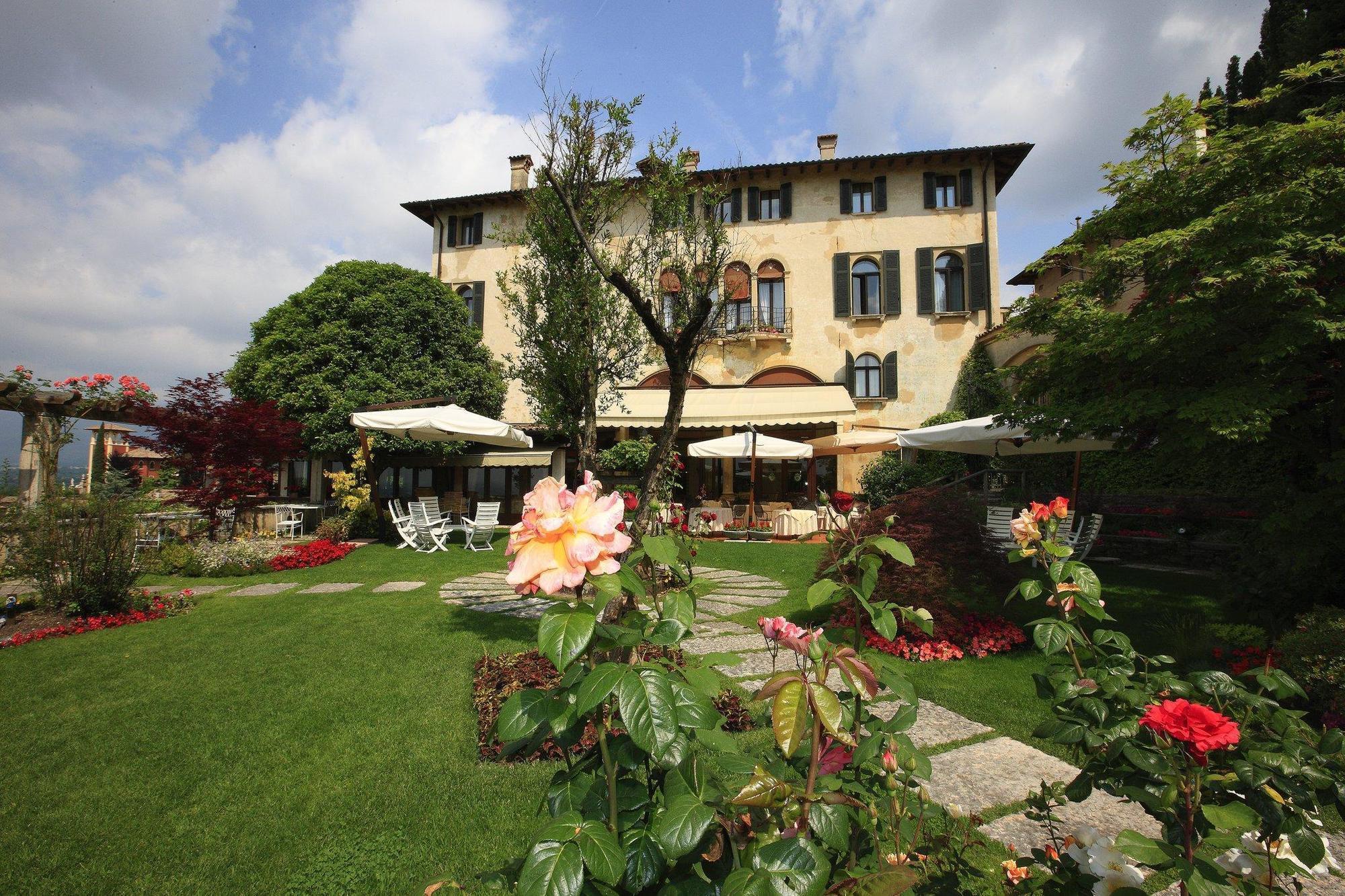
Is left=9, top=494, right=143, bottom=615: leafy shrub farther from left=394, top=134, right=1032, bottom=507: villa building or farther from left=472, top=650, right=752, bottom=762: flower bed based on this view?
left=394, top=134, right=1032, bottom=507: villa building

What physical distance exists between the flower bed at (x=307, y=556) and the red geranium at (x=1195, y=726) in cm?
1075

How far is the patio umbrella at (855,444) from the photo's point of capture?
13.5 metres

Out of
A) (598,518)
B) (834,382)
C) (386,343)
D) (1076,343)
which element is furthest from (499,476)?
(598,518)

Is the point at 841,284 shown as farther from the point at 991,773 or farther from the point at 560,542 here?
the point at 560,542

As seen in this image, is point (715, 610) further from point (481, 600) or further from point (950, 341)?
point (950, 341)

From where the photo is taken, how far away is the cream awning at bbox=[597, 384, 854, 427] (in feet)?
54.3

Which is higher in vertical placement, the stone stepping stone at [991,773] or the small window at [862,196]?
the small window at [862,196]

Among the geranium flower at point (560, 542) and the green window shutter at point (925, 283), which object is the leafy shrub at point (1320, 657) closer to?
the geranium flower at point (560, 542)

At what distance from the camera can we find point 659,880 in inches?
39.6

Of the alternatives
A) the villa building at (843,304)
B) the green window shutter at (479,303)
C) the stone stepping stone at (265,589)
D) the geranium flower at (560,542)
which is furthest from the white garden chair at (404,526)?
the geranium flower at (560,542)

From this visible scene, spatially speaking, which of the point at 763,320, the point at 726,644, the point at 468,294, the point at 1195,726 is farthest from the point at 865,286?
the point at 1195,726

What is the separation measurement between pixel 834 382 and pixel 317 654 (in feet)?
57.1

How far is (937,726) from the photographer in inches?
139

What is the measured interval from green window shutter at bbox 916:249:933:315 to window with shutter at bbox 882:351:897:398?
1765 mm
